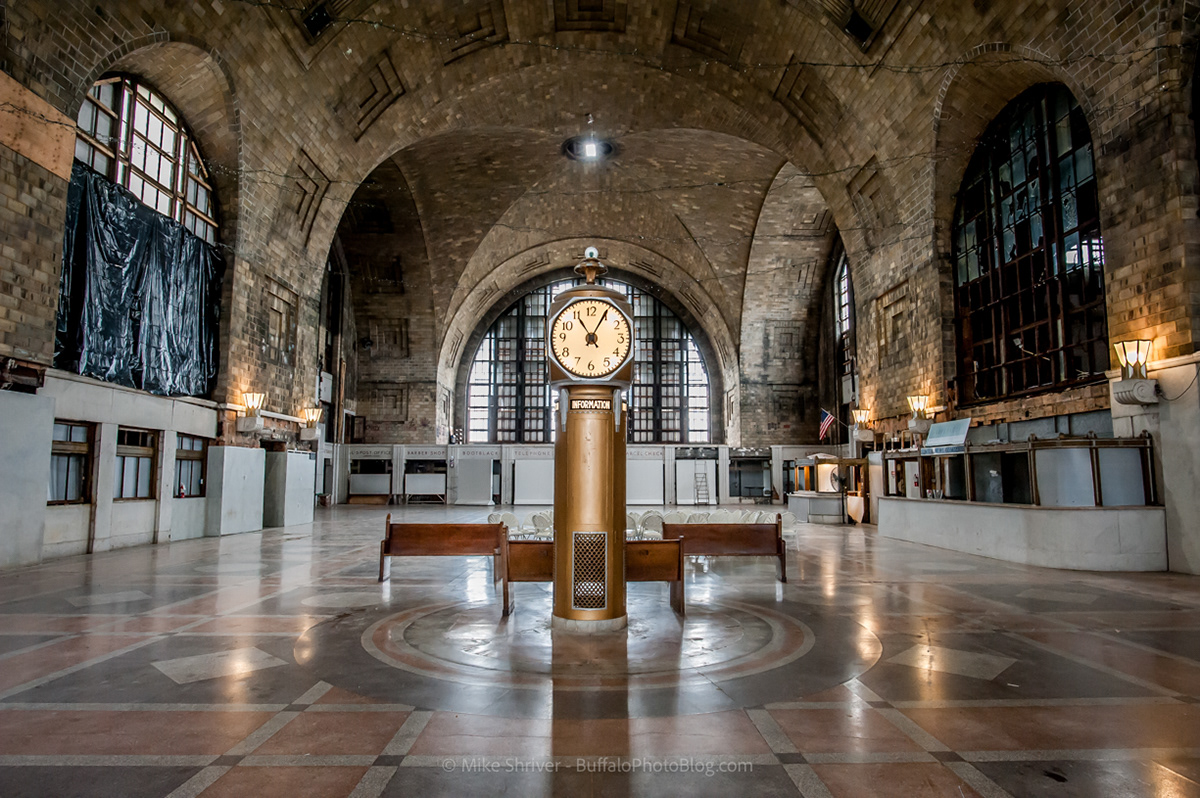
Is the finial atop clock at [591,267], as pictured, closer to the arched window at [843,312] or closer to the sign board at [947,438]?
the sign board at [947,438]

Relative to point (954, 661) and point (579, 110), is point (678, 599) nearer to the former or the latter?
point (954, 661)

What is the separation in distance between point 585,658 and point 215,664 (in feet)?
7.77

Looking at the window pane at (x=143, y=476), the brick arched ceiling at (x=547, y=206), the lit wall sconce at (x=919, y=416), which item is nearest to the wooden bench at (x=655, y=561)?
the window pane at (x=143, y=476)

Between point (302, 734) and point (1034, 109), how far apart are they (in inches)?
586

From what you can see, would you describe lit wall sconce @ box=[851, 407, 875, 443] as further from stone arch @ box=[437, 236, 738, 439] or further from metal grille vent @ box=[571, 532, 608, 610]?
metal grille vent @ box=[571, 532, 608, 610]

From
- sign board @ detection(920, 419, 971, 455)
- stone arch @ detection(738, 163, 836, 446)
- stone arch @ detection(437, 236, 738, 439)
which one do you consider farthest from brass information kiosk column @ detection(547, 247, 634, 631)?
stone arch @ detection(437, 236, 738, 439)

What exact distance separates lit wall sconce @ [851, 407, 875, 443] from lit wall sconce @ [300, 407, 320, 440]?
1348 cm

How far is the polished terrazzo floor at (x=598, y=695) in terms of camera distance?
2695 mm

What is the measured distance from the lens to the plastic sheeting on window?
9.97 metres

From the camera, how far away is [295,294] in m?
16.2

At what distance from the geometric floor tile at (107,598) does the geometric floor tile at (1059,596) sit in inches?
348

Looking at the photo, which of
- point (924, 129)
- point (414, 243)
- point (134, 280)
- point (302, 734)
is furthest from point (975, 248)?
point (414, 243)

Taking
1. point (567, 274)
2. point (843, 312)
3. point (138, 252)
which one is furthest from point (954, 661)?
point (567, 274)

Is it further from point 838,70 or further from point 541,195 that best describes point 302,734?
point 541,195
